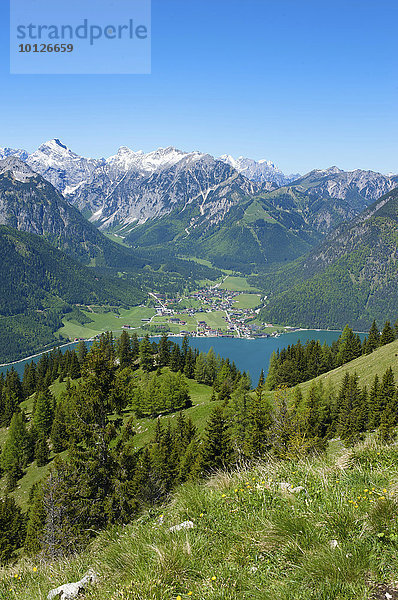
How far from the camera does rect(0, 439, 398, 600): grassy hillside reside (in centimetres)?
510

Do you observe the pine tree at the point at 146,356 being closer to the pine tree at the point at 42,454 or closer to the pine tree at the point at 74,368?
the pine tree at the point at 74,368

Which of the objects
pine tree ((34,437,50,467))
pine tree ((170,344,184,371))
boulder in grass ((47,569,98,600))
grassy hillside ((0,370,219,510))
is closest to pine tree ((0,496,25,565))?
grassy hillside ((0,370,219,510))

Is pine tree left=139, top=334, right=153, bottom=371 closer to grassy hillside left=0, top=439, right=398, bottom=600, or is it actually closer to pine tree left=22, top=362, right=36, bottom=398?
pine tree left=22, top=362, right=36, bottom=398

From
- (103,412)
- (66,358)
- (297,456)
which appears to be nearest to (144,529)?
(297,456)

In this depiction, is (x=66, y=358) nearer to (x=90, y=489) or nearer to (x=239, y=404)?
(x=239, y=404)

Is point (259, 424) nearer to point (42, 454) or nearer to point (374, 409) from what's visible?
point (374, 409)

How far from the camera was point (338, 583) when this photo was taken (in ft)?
15.8

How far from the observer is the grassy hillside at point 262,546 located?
5.10m

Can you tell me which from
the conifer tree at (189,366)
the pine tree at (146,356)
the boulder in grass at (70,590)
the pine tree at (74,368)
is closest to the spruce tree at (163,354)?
the pine tree at (146,356)

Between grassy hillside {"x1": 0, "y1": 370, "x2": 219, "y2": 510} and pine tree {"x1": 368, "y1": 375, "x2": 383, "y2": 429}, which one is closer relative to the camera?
pine tree {"x1": 368, "y1": 375, "x2": 383, "y2": 429}

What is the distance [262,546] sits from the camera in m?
6.23

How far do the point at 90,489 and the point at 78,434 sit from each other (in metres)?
3.04

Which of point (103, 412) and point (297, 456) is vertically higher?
point (297, 456)

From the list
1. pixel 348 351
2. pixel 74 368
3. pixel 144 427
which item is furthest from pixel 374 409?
pixel 74 368
